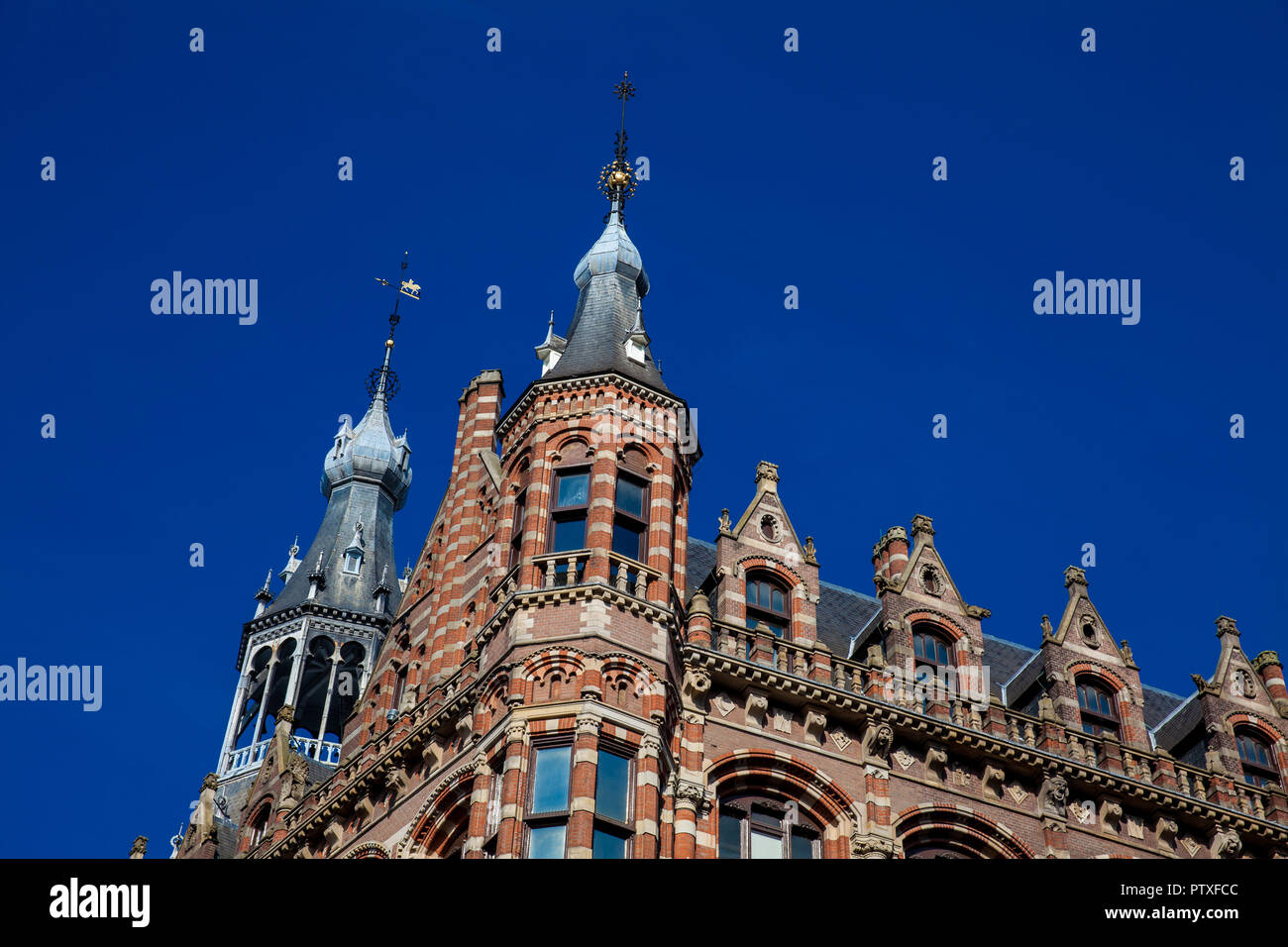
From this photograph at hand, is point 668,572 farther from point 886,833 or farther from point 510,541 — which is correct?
point 886,833

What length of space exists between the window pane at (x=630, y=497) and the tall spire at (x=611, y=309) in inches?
110

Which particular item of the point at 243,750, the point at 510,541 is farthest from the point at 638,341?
the point at 243,750

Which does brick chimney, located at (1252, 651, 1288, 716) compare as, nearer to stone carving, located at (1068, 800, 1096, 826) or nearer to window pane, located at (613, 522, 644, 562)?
stone carving, located at (1068, 800, 1096, 826)

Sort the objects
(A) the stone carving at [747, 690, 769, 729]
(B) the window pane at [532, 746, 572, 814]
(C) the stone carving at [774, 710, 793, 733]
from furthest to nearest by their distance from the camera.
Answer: (C) the stone carving at [774, 710, 793, 733] < (A) the stone carving at [747, 690, 769, 729] < (B) the window pane at [532, 746, 572, 814]

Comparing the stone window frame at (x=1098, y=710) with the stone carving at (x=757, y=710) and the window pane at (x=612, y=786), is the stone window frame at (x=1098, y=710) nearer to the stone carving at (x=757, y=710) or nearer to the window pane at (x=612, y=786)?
the stone carving at (x=757, y=710)

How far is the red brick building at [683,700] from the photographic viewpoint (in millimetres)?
32719

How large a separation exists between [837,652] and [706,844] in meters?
8.82

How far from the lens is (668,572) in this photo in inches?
1416

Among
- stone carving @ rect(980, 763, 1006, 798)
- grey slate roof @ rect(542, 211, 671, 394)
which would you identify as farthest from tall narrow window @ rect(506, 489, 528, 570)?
stone carving @ rect(980, 763, 1006, 798)

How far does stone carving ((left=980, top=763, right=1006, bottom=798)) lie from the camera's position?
36.3 m

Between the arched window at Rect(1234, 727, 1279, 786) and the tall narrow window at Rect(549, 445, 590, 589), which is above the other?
the tall narrow window at Rect(549, 445, 590, 589)

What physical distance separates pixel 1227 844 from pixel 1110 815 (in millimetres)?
2730

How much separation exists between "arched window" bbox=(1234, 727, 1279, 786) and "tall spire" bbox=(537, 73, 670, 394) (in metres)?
15.7

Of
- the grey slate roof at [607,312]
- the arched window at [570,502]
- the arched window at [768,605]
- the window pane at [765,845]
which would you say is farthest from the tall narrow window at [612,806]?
the grey slate roof at [607,312]
